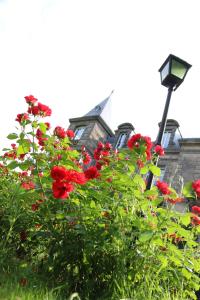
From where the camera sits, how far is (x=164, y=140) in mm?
17938

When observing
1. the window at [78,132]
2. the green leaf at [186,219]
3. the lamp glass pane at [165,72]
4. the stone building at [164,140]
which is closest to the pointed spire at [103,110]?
the stone building at [164,140]

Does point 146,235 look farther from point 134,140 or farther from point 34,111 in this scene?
point 34,111

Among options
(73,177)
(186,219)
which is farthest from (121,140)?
(73,177)

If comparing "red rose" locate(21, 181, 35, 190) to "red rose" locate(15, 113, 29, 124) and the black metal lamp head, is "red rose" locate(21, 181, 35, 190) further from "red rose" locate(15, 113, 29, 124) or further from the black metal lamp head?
the black metal lamp head

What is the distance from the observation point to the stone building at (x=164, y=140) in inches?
616

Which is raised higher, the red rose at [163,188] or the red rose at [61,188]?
the red rose at [163,188]

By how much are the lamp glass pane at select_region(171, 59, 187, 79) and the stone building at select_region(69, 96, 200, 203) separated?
8.88 metres

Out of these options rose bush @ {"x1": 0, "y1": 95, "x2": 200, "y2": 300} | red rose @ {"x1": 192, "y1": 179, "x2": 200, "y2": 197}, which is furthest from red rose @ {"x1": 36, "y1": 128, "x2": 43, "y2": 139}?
red rose @ {"x1": 192, "y1": 179, "x2": 200, "y2": 197}

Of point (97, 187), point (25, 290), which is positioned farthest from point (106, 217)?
point (25, 290)

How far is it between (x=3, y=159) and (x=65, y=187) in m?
2.86

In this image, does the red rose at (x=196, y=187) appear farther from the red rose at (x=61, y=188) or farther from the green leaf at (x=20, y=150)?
the green leaf at (x=20, y=150)

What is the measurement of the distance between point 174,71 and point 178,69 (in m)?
0.08

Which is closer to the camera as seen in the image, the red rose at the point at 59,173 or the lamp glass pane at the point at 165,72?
the red rose at the point at 59,173

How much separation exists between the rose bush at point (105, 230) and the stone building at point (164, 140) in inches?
417
